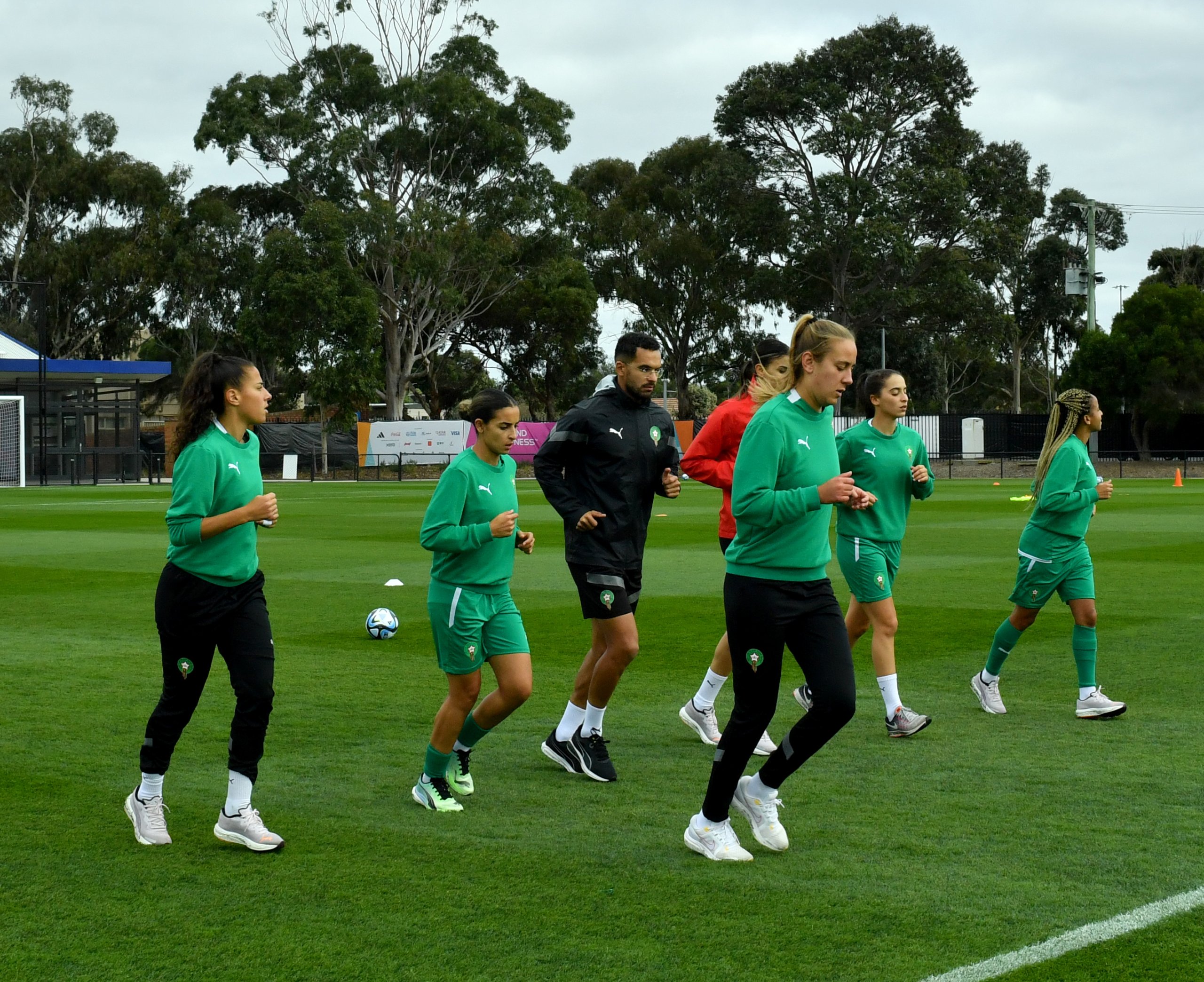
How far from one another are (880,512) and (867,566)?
29 cm

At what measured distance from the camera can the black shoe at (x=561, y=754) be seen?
21.5 feet

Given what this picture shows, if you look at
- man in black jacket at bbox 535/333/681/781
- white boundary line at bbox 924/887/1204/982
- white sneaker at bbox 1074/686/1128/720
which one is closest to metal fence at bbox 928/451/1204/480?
white sneaker at bbox 1074/686/1128/720

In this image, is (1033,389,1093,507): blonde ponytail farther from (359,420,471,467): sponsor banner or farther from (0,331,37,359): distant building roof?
(0,331,37,359): distant building roof

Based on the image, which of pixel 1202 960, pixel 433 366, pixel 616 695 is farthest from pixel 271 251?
pixel 1202 960

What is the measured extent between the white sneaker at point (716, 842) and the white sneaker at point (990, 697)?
3.16 meters

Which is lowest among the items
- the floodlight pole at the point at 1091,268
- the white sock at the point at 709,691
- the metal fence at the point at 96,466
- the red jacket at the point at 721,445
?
the metal fence at the point at 96,466

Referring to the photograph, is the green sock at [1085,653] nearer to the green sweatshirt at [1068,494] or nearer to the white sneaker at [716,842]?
the green sweatshirt at [1068,494]

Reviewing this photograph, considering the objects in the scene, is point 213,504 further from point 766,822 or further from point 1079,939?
point 1079,939

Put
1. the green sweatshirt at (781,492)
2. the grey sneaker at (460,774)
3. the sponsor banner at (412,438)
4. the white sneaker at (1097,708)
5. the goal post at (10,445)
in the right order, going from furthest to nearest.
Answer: the sponsor banner at (412,438) < the goal post at (10,445) < the white sneaker at (1097,708) < the grey sneaker at (460,774) < the green sweatshirt at (781,492)

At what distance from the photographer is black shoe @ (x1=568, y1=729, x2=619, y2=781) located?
6438 mm

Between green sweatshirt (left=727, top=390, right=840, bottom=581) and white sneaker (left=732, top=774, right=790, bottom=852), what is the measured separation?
87cm

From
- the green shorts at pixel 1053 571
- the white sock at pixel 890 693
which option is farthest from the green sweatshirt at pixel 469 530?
the green shorts at pixel 1053 571

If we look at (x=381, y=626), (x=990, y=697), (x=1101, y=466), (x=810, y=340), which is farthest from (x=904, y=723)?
(x=1101, y=466)

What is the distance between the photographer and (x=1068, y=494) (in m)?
7.91
